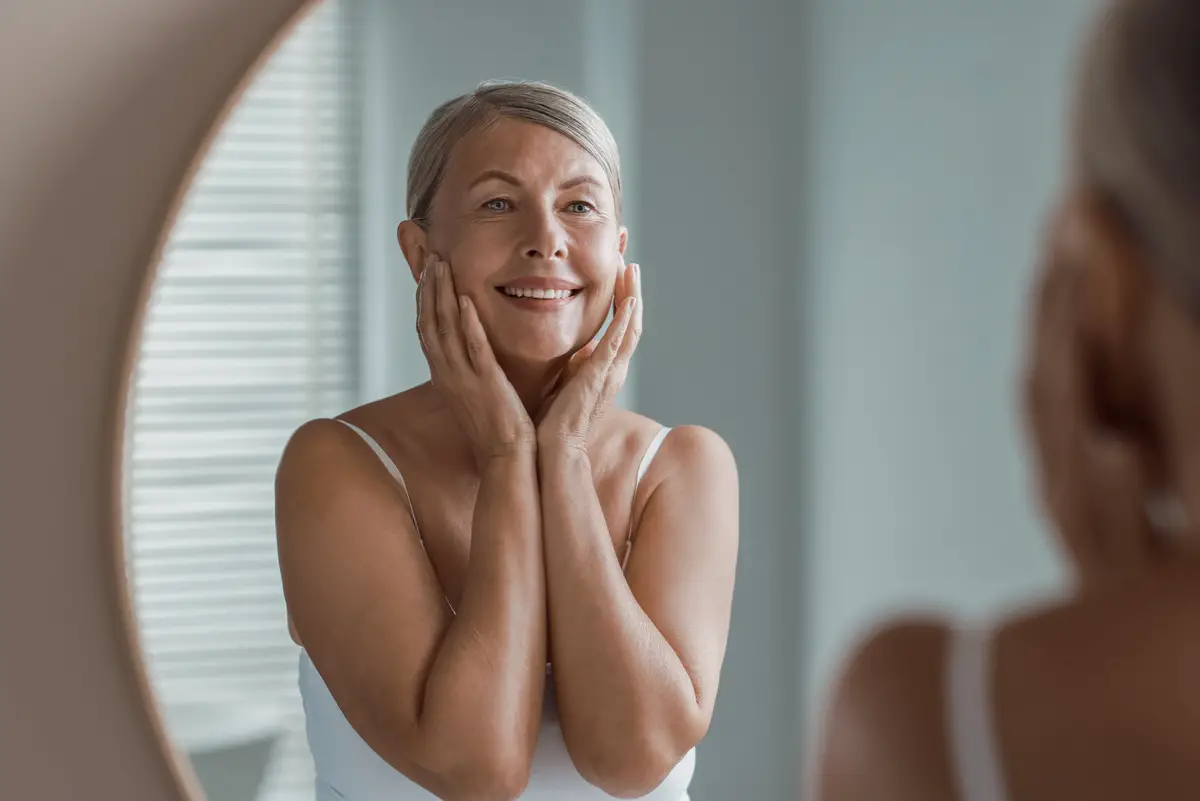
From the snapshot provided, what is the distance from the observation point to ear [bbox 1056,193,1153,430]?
0.34 m

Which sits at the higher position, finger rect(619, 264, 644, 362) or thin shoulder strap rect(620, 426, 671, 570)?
finger rect(619, 264, 644, 362)

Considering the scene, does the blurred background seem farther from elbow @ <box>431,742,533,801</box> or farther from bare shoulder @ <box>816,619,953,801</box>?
bare shoulder @ <box>816,619,953,801</box>

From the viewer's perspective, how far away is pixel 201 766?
0.78 m

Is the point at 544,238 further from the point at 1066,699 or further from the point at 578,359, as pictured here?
the point at 1066,699

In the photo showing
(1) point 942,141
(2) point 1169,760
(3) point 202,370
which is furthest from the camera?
(3) point 202,370

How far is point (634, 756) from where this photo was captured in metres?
0.62

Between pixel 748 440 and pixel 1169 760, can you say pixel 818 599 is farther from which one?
pixel 1169 760

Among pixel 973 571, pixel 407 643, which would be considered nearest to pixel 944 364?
pixel 973 571

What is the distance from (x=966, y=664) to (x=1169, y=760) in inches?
2.2

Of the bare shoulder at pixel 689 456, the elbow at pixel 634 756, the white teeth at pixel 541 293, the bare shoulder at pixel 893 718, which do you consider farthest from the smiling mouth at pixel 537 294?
the bare shoulder at pixel 893 718

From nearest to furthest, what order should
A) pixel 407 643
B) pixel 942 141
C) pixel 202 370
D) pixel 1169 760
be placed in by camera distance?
pixel 1169 760
pixel 407 643
pixel 942 141
pixel 202 370

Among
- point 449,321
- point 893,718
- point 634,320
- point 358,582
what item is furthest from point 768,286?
point 893,718

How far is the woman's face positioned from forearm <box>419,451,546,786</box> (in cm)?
8

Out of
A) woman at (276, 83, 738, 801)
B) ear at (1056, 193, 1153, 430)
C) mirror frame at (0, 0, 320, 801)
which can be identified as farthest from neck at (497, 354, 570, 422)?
ear at (1056, 193, 1153, 430)
